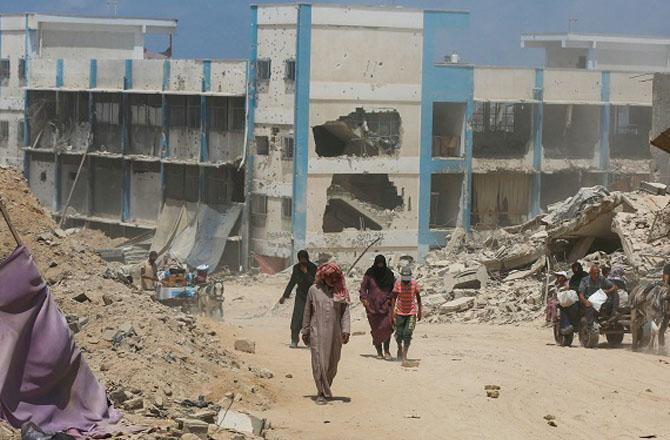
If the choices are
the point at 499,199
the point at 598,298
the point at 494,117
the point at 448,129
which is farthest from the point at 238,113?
the point at 598,298

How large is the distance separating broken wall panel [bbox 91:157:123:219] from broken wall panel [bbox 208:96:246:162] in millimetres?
6148

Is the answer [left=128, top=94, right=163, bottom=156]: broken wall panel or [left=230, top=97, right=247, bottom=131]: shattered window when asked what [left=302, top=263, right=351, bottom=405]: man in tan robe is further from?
[left=128, top=94, right=163, bottom=156]: broken wall panel

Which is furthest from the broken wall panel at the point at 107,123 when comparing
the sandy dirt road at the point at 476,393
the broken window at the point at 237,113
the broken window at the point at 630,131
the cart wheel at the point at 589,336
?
the cart wheel at the point at 589,336

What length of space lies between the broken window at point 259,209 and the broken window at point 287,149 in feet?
5.29

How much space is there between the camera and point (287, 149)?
4122cm

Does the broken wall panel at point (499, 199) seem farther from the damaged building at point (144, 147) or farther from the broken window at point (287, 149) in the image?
the damaged building at point (144, 147)

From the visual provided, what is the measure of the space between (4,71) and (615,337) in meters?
40.9

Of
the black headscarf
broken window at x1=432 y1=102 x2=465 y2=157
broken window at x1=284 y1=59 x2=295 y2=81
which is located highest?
broken window at x1=284 y1=59 x2=295 y2=81

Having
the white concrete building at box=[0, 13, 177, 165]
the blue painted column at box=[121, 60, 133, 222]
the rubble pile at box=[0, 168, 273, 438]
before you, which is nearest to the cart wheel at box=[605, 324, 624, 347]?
A: the rubble pile at box=[0, 168, 273, 438]

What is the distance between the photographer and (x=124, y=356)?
14.5 m

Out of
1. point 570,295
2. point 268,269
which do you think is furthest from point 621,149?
point 570,295

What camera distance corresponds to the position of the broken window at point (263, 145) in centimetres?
4178

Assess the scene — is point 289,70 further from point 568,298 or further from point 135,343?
point 135,343

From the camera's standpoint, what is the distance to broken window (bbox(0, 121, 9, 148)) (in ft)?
184
